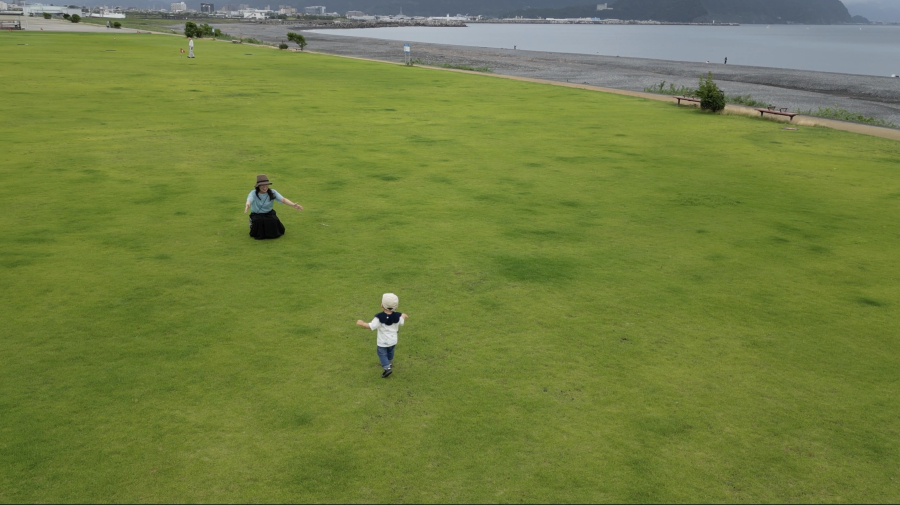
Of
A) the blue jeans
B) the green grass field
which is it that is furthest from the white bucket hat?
the green grass field

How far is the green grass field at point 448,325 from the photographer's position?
7.38 meters

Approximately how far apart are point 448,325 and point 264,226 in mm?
5454

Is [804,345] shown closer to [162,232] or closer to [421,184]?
[421,184]

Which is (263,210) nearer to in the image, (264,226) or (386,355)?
(264,226)

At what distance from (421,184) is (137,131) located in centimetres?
1221

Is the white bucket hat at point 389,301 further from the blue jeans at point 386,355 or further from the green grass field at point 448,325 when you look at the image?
the green grass field at point 448,325

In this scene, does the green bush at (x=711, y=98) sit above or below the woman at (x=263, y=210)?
above

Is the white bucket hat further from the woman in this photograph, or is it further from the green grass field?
the woman

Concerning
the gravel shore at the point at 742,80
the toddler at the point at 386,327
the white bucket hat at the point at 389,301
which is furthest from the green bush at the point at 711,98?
the white bucket hat at the point at 389,301

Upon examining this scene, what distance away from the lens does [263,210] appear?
13719 mm

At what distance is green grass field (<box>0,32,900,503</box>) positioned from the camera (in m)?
7.38

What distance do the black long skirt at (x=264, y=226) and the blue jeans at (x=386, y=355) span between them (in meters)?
5.99

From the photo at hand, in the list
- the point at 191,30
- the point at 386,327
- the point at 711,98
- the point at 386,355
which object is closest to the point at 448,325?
the point at 386,355

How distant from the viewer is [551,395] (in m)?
8.73
